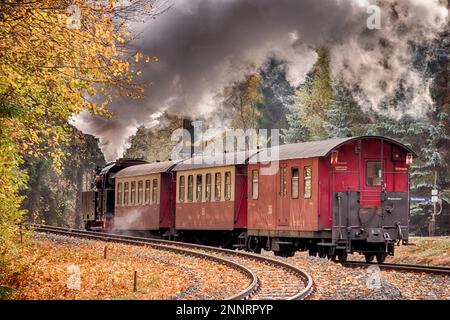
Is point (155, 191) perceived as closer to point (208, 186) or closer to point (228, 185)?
point (208, 186)

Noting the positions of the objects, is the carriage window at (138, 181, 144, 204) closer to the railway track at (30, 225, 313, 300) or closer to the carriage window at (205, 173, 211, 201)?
the carriage window at (205, 173, 211, 201)

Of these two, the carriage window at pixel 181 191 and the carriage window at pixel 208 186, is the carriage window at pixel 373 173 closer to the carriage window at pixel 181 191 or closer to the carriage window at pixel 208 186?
the carriage window at pixel 208 186

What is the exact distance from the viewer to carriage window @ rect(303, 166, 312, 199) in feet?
70.4

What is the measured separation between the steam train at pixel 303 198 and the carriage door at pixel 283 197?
3 cm

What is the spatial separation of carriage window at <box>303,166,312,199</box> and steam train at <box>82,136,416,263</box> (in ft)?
0.08

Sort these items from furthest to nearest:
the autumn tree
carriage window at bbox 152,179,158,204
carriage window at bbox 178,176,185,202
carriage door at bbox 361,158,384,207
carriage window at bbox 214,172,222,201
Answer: the autumn tree < carriage window at bbox 152,179,158,204 < carriage window at bbox 178,176,185,202 < carriage window at bbox 214,172,222,201 < carriage door at bbox 361,158,384,207

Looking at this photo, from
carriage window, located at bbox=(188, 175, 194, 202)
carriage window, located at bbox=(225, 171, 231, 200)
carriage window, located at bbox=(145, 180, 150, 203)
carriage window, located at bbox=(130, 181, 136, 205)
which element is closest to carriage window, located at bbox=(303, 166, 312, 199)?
carriage window, located at bbox=(225, 171, 231, 200)

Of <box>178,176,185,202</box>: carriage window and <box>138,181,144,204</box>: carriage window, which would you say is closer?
<box>178,176,185,202</box>: carriage window

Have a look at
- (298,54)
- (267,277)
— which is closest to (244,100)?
(298,54)

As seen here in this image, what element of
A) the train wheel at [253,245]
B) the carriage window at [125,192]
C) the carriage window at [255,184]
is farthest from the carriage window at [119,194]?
the carriage window at [255,184]

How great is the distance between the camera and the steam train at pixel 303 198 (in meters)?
21.0

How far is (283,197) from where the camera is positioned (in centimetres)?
2283

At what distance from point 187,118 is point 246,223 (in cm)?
1061
